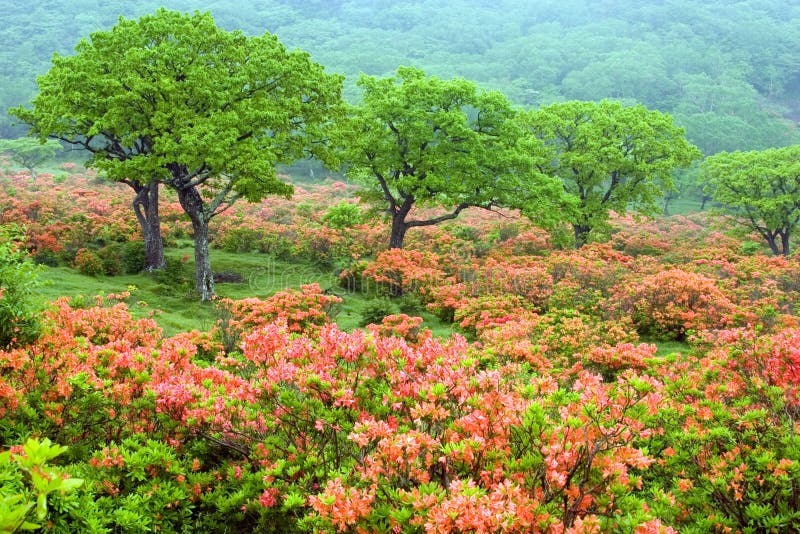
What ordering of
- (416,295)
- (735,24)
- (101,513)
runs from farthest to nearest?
(735,24) → (416,295) → (101,513)

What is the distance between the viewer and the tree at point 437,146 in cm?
2141

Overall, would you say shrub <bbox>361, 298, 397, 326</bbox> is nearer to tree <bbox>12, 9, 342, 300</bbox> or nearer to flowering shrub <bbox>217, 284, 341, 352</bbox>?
flowering shrub <bbox>217, 284, 341, 352</bbox>

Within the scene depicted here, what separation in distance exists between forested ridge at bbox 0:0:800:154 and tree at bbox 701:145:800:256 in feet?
236

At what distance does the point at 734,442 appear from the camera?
15.3 ft

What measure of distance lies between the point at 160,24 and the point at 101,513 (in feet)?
57.9

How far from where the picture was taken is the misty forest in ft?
13.1

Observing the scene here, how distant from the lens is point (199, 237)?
17531 millimetres

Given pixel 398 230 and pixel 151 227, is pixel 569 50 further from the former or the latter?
pixel 151 227

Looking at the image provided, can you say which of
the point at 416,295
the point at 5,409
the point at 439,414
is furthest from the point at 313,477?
the point at 416,295

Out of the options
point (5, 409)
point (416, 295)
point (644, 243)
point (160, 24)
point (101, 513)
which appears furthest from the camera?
→ point (644, 243)

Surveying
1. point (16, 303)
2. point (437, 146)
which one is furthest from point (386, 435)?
point (437, 146)

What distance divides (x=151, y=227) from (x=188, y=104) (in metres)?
5.67

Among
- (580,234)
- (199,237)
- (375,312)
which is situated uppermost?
(199,237)

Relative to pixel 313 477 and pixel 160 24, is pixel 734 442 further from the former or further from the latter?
pixel 160 24
